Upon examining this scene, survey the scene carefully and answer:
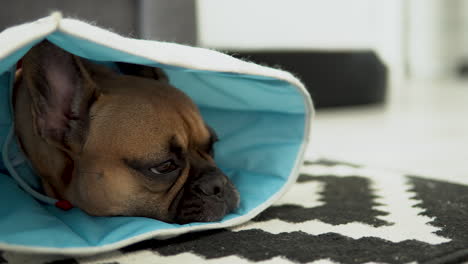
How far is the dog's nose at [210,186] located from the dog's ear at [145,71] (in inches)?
16.2

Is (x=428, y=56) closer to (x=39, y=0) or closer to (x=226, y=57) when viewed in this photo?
(x=39, y=0)

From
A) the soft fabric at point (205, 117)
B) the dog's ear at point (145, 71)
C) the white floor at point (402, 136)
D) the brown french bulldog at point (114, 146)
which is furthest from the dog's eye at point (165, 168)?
the white floor at point (402, 136)

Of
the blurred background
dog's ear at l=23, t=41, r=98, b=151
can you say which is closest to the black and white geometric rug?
dog's ear at l=23, t=41, r=98, b=151

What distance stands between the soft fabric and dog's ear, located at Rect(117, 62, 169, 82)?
0.08 m

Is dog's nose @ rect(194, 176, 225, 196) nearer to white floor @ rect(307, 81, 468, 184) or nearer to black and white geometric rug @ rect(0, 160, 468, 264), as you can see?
black and white geometric rug @ rect(0, 160, 468, 264)

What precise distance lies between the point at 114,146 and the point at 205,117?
2.02 feet

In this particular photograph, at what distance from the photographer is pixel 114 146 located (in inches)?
45.8

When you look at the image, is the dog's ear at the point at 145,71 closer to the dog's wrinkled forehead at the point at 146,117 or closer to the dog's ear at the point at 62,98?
the dog's wrinkled forehead at the point at 146,117

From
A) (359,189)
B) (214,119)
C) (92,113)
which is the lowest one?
(359,189)

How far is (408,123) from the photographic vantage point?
128 inches

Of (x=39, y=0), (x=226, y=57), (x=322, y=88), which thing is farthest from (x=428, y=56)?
(x=226, y=57)

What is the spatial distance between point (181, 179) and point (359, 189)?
606mm

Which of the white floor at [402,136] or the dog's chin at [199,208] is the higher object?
the dog's chin at [199,208]

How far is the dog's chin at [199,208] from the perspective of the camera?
47.3 inches
